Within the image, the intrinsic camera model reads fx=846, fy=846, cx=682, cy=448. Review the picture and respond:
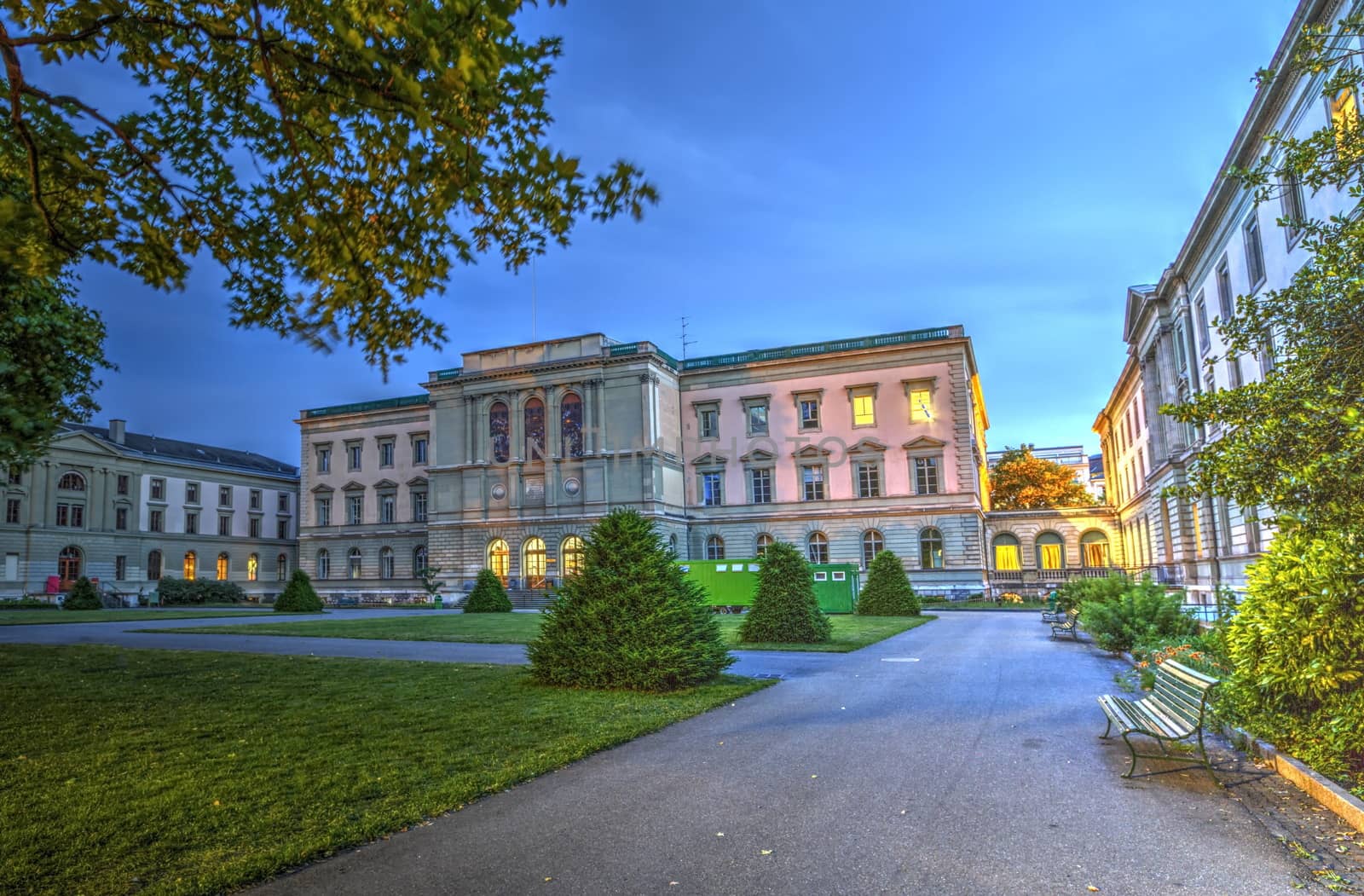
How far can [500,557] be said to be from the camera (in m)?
52.6

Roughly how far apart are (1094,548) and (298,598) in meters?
49.5

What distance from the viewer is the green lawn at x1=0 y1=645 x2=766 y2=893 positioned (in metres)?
5.28

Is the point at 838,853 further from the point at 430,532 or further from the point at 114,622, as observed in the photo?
the point at 430,532

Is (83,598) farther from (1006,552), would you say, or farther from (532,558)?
(1006,552)

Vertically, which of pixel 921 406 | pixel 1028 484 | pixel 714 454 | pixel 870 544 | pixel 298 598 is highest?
pixel 921 406

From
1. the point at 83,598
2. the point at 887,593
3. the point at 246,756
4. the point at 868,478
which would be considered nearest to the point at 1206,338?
the point at 887,593

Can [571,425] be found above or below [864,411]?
above

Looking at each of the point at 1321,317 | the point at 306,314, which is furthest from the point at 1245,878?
the point at 306,314

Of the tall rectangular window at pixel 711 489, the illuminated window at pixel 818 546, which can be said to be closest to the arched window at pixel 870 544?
the illuminated window at pixel 818 546

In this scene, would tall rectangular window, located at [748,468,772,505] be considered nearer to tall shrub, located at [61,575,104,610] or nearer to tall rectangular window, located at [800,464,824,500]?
tall rectangular window, located at [800,464,824,500]

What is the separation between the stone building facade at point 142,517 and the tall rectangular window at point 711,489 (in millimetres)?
37069

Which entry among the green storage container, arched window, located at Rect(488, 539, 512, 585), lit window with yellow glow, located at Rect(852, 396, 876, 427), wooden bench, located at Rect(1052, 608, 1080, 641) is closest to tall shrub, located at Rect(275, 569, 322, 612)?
arched window, located at Rect(488, 539, 512, 585)

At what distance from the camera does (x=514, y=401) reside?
53.0 m

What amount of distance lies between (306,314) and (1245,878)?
772 cm
